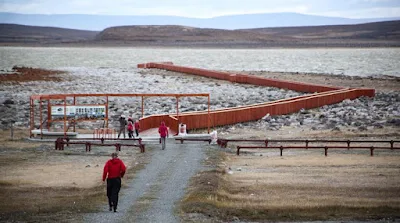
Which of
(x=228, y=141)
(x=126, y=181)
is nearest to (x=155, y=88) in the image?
(x=228, y=141)

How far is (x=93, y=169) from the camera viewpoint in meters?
24.6

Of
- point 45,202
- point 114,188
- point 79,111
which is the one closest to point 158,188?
point 45,202

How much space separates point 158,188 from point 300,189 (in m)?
3.53

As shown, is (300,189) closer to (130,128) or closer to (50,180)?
(50,180)

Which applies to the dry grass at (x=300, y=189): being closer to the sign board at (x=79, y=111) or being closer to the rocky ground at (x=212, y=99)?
the sign board at (x=79, y=111)

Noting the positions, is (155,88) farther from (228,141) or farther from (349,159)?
(349,159)

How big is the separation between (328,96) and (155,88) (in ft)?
61.4

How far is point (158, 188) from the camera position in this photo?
20484 millimetres

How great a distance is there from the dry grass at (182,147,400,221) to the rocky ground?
33.2 feet

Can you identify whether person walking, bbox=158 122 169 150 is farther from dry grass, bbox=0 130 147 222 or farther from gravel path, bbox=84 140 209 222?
dry grass, bbox=0 130 147 222

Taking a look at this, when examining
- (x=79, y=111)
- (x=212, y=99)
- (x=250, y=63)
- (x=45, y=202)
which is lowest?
(x=45, y=202)

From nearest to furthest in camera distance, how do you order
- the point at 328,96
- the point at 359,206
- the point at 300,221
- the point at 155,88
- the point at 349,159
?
the point at 300,221
the point at 359,206
the point at 349,159
the point at 328,96
the point at 155,88

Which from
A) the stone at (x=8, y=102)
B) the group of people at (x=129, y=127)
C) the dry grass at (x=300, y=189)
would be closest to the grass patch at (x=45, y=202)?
the dry grass at (x=300, y=189)

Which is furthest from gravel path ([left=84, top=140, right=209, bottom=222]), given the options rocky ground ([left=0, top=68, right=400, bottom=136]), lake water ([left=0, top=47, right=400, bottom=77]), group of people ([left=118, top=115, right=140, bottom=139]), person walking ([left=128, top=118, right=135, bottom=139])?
lake water ([left=0, top=47, right=400, bottom=77])
